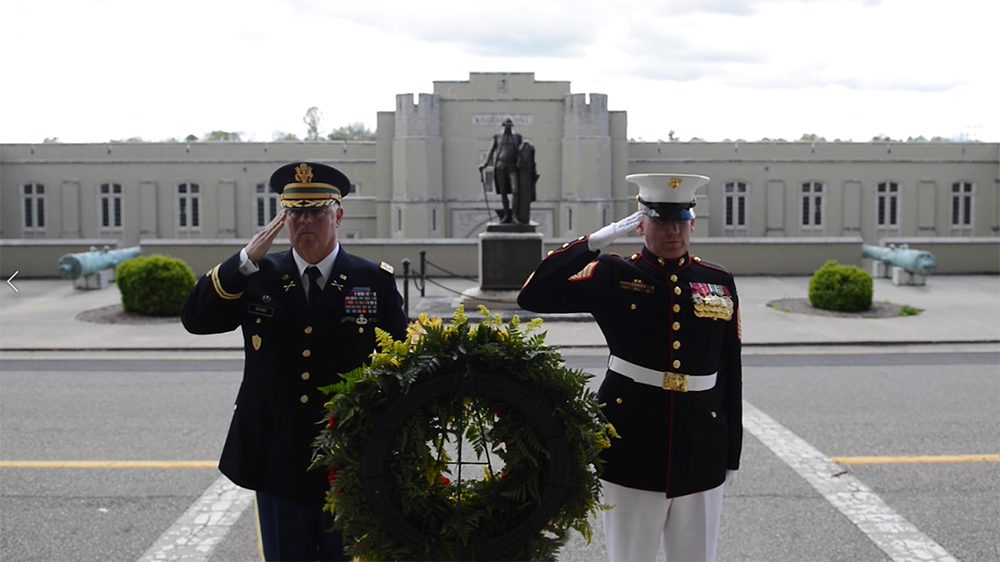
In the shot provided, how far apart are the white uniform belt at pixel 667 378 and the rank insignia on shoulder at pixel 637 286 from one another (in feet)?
1.01

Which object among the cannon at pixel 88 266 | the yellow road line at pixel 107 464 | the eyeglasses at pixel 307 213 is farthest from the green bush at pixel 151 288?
the eyeglasses at pixel 307 213

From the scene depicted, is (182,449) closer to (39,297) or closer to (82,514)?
(82,514)

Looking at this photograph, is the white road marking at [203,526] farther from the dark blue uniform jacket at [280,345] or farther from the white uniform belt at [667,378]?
the white uniform belt at [667,378]

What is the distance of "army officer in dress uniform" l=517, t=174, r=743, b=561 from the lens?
12.6 ft

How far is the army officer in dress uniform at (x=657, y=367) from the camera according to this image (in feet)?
12.6

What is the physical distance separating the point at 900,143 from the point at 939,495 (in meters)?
44.7

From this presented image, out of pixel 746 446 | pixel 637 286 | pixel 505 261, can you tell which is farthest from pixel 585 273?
pixel 505 261

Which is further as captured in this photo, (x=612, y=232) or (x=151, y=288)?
(x=151, y=288)

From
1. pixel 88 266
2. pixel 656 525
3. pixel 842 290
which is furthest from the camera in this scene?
pixel 88 266

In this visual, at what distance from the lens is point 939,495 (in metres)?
6.27

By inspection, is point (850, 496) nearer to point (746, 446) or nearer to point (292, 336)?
point (746, 446)

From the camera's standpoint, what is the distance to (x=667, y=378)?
3.88 metres

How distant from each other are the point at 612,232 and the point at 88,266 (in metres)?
18.8

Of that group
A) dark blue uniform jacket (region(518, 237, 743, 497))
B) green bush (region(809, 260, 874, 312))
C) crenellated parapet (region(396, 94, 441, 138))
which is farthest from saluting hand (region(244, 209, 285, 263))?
crenellated parapet (region(396, 94, 441, 138))
